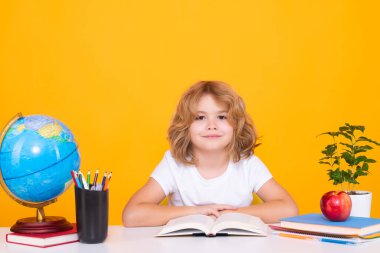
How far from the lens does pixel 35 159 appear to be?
1.91 m

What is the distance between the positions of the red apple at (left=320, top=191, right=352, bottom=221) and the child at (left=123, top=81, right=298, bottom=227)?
594 millimetres

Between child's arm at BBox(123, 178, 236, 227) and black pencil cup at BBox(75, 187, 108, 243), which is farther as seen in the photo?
child's arm at BBox(123, 178, 236, 227)

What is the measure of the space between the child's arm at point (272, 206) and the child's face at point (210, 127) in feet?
0.94

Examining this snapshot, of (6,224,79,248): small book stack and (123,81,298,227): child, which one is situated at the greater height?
(123,81,298,227): child

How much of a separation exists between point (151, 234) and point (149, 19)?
2526 millimetres

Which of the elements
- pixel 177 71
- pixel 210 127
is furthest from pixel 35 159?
pixel 177 71

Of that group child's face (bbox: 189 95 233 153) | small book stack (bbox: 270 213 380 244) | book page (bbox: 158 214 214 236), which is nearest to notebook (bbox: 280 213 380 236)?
small book stack (bbox: 270 213 380 244)

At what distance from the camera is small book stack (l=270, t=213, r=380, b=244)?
1.91m

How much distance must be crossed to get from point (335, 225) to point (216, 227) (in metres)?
0.39

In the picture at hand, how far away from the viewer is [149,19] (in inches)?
171

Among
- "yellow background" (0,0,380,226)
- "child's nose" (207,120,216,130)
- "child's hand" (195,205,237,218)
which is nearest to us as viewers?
"child's hand" (195,205,237,218)

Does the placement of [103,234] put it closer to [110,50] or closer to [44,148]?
[44,148]

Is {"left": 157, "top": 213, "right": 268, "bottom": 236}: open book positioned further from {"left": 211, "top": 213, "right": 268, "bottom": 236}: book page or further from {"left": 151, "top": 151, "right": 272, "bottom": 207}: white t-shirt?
{"left": 151, "top": 151, "right": 272, "bottom": 207}: white t-shirt

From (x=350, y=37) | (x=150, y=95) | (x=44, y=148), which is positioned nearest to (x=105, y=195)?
(x=44, y=148)
